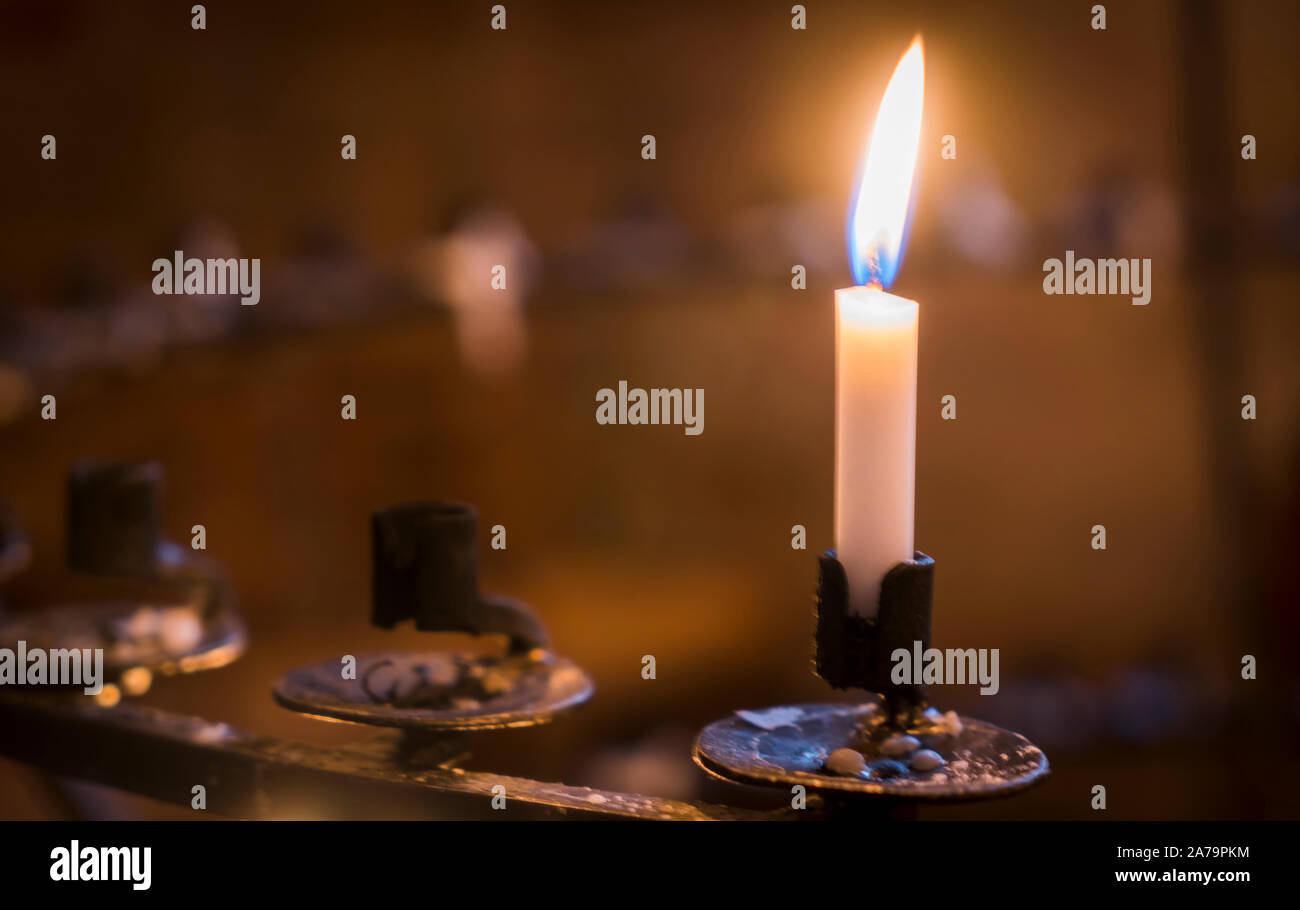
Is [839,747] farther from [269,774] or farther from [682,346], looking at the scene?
[682,346]

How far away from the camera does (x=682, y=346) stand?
2.73 meters

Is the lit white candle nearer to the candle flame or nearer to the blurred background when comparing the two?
the candle flame

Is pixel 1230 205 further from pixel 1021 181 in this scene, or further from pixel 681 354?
pixel 681 354

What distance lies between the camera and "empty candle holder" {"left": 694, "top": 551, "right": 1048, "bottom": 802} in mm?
515

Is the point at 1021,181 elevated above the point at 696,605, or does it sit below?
above

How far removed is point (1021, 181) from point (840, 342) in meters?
2.30

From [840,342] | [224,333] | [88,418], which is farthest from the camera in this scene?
[88,418]

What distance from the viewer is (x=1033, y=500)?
2.73 metres

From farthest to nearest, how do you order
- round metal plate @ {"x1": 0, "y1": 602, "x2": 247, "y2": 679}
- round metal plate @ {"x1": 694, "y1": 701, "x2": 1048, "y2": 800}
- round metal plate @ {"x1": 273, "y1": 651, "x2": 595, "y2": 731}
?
round metal plate @ {"x1": 0, "y1": 602, "x2": 247, "y2": 679} → round metal plate @ {"x1": 273, "y1": 651, "x2": 595, "y2": 731} → round metal plate @ {"x1": 694, "y1": 701, "x2": 1048, "y2": 800}

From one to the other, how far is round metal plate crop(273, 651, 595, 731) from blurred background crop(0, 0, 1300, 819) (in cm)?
182

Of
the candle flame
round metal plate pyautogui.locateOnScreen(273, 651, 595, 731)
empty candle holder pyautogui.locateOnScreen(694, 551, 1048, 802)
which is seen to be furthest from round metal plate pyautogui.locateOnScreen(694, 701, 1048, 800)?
the candle flame

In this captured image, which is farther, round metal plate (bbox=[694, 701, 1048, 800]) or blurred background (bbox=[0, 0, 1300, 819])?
blurred background (bbox=[0, 0, 1300, 819])

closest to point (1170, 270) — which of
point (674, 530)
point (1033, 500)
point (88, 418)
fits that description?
point (1033, 500)

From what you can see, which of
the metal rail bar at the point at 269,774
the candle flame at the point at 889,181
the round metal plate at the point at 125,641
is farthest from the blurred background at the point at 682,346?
the candle flame at the point at 889,181
